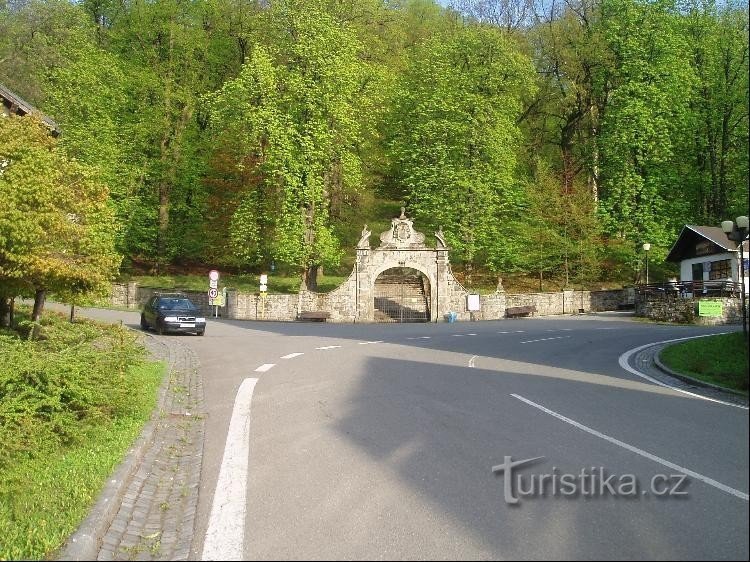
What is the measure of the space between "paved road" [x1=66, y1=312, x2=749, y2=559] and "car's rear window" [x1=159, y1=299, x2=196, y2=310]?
1285 cm

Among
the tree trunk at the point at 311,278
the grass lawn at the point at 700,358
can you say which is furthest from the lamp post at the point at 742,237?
the tree trunk at the point at 311,278

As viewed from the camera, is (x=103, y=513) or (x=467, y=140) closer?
(x=103, y=513)

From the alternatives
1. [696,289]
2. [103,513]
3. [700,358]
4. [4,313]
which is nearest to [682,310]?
[696,289]

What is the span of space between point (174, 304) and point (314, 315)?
36.8 ft

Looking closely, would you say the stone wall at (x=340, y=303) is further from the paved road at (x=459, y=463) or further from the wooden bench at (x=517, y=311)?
the paved road at (x=459, y=463)

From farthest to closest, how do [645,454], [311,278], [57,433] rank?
[311,278], [57,433], [645,454]

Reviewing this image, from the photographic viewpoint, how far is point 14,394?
9.43 meters

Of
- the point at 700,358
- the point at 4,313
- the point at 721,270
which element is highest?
the point at 721,270

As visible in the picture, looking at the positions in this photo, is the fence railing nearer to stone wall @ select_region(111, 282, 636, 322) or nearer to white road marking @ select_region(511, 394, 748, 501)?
stone wall @ select_region(111, 282, 636, 322)

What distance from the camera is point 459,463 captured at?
22.9 feet

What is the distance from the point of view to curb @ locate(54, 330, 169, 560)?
16.2 ft

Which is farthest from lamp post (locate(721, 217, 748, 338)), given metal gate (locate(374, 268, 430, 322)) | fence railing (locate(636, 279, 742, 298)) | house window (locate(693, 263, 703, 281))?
house window (locate(693, 263, 703, 281))

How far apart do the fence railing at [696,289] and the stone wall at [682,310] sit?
0.41 meters

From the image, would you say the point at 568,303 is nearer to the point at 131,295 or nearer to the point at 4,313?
the point at 131,295
